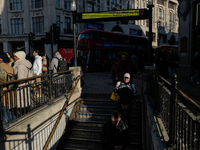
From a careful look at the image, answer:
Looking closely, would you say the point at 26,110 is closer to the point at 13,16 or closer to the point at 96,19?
the point at 96,19

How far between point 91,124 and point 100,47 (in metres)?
12.5

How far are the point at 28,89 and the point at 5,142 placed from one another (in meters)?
1.60

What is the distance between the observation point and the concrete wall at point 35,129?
3947mm

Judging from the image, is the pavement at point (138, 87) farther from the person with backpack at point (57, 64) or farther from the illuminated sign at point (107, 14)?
the illuminated sign at point (107, 14)

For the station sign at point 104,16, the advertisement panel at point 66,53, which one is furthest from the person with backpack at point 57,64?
the advertisement panel at point 66,53

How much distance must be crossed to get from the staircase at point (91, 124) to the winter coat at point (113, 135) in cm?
215

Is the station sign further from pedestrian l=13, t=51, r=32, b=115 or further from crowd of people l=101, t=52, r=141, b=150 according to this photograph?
pedestrian l=13, t=51, r=32, b=115

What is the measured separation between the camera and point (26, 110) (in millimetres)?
5027

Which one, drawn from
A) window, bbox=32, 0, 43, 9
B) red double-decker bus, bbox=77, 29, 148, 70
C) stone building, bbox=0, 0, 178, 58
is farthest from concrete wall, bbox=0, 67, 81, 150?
window, bbox=32, 0, 43, 9

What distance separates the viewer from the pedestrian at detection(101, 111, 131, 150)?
4.09m

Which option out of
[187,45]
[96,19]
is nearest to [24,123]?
[96,19]

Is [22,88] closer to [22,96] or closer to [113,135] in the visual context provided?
[22,96]

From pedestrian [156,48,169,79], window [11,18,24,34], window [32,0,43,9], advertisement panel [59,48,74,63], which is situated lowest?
pedestrian [156,48,169,79]

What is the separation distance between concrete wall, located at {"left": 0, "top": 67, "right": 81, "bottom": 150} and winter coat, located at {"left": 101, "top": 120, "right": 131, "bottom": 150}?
1863 mm
